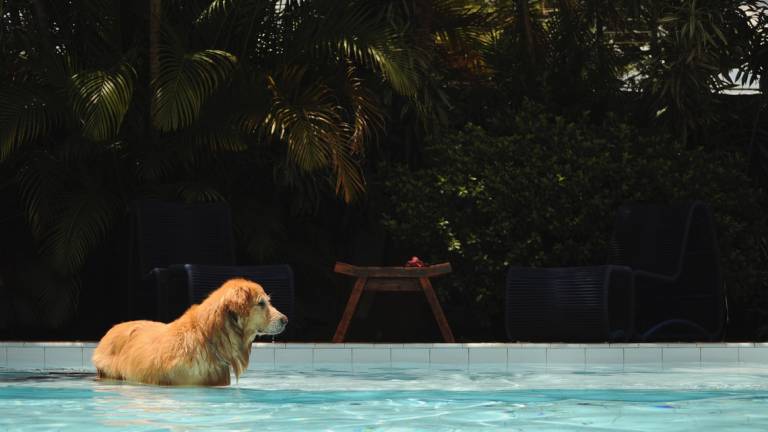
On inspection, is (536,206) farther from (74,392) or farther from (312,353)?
(74,392)

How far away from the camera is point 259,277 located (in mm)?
8281

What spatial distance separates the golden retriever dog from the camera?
19.6 ft

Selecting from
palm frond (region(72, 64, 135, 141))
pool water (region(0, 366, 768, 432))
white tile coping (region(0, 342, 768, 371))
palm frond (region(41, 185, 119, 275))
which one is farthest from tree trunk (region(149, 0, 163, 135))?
pool water (region(0, 366, 768, 432))

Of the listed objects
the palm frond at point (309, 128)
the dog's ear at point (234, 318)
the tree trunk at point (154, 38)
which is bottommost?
the dog's ear at point (234, 318)

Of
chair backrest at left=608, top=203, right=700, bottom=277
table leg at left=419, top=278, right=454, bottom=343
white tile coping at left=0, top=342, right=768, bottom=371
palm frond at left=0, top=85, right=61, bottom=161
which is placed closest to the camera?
white tile coping at left=0, top=342, right=768, bottom=371

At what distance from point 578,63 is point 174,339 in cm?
625

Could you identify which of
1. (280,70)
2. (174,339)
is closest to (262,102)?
(280,70)

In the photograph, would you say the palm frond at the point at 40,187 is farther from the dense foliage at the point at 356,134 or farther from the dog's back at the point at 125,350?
the dog's back at the point at 125,350

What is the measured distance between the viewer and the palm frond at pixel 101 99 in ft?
28.6

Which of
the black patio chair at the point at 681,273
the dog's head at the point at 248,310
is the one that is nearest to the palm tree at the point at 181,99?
the black patio chair at the point at 681,273

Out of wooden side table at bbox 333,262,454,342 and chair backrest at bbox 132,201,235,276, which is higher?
chair backrest at bbox 132,201,235,276

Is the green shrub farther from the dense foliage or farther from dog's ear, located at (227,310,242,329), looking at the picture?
dog's ear, located at (227,310,242,329)

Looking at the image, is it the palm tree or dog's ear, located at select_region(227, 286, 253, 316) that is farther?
the palm tree

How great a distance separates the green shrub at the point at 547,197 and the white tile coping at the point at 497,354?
2.03m
